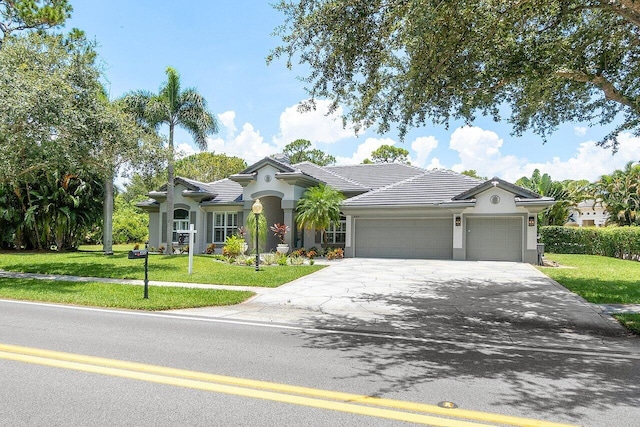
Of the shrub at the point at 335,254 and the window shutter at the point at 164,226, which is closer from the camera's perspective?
the shrub at the point at 335,254

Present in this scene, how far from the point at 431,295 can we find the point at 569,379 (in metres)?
6.48

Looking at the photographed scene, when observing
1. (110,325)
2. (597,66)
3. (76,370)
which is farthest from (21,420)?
(597,66)

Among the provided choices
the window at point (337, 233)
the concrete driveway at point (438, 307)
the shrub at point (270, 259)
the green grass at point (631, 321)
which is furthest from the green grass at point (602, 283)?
the shrub at point (270, 259)

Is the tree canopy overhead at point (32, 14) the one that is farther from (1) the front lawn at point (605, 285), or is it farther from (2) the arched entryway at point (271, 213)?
(1) the front lawn at point (605, 285)

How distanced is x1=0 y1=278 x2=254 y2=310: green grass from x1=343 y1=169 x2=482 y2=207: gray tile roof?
40.5 feet

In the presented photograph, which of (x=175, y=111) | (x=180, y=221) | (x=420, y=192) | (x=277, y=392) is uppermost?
(x=175, y=111)

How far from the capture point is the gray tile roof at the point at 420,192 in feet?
72.4

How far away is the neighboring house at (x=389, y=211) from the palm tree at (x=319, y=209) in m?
0.97

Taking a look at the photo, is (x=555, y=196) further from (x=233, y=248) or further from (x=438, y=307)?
(x=438, y=307)

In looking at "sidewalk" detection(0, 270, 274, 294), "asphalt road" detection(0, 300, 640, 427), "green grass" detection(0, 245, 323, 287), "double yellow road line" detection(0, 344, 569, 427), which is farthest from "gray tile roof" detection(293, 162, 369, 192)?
"double yellow road line" detection(0, 344, 569, 427)

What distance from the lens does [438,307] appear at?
10156 mm

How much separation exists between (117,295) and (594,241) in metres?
28.3

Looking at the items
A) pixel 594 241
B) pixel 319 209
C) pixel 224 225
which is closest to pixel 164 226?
pixel 224 225

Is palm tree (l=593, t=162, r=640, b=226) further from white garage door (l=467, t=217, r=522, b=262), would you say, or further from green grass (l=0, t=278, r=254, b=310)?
green grass (l=0, t=278, r=254, b=310)
